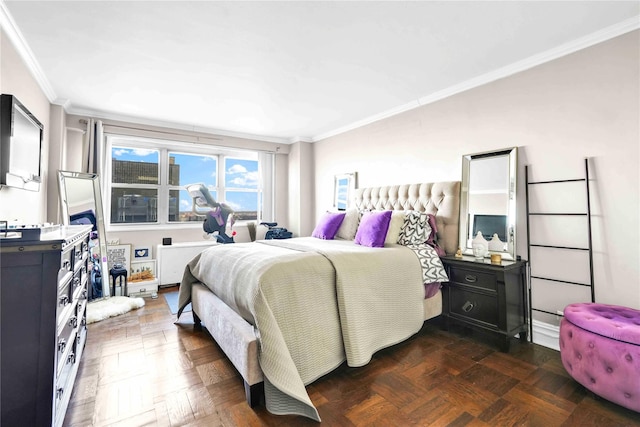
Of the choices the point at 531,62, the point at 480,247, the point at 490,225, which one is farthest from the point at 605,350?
the point at 531,62

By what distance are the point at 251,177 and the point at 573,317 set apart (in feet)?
15.9

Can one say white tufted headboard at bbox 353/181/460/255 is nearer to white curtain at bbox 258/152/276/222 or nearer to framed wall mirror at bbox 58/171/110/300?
white curtain at bbox 258/152/276/222

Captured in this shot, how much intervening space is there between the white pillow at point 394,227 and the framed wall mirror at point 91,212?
11.5ft

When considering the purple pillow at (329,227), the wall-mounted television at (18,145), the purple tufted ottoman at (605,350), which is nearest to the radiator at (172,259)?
the wall-mounted television at (18,145)

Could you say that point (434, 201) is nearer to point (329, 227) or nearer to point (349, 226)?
point (349, 226)

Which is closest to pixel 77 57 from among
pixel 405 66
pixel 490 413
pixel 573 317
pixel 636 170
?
pixel 405 66

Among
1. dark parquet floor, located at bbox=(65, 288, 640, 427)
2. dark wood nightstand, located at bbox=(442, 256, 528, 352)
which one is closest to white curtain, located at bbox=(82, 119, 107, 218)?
dark parquet floor, located at bbox=(65, 288, 640, 427)

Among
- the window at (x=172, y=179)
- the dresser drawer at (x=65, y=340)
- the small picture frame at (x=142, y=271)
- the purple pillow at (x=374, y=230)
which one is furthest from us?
the window at (x=172, y=179)

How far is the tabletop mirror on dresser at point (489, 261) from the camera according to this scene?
7.78ft

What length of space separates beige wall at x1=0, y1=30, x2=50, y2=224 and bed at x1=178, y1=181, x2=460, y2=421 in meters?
1.45

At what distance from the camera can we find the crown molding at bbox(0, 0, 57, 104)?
1971 millimetres

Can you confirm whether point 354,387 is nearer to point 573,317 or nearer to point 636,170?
point 573,317

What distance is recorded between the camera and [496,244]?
2.71 meters

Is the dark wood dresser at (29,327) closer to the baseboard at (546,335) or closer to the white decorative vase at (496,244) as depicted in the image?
the white decorative vase at (496,244)
